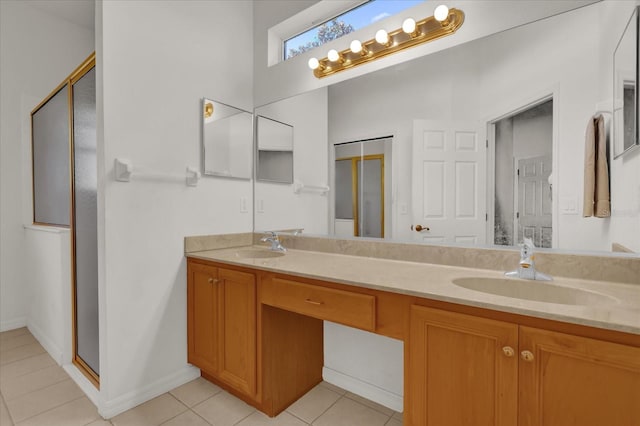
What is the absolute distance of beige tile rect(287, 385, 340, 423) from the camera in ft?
5.56

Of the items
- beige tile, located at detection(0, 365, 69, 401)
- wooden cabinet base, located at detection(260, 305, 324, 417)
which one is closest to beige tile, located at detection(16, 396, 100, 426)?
beige tile, located at detection(0, 365, 69, 401)

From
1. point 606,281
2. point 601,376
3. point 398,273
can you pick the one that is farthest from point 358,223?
point 601,376

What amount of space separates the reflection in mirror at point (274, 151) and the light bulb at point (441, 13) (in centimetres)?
112

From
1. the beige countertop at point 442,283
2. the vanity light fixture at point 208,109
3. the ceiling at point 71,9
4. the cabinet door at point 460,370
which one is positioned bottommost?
the cabinet door at point 460,370

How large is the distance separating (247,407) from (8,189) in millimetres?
3045

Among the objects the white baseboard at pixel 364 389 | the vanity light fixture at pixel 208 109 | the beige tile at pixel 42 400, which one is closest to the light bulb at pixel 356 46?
the vanity light fixture at pixel 208 109

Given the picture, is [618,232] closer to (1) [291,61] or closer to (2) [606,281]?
(2) [606,281]

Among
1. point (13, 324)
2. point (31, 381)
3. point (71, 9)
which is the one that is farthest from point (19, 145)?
point (31, 381)

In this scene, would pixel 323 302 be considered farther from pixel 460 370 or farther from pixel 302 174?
pixel 302 174

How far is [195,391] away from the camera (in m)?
1.91

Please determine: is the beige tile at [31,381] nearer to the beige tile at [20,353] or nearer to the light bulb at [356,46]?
the beige tile at [20,353]

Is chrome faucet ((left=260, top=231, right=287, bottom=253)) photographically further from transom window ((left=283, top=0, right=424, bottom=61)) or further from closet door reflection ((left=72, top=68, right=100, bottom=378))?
transom window ((left=283, top=0, right=424, bottom=61))

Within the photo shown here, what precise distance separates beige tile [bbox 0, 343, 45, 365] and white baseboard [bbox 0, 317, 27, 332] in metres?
0.57

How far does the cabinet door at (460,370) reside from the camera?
3.05 ft
